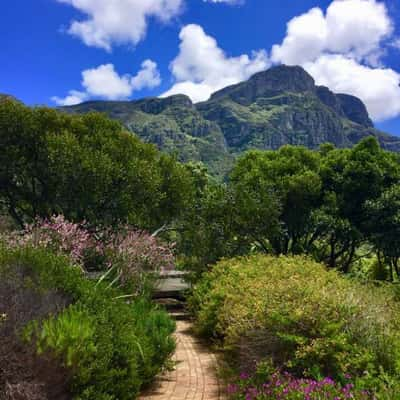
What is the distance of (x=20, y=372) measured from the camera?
3785 mm

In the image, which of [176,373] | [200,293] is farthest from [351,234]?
[176,373]

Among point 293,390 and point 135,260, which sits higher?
point 135,260

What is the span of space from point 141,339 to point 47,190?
973cm

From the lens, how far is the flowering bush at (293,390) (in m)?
3.73

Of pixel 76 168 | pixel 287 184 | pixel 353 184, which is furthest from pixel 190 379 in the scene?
pixel 353 184

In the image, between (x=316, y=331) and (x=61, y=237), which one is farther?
(x=61, y=237)

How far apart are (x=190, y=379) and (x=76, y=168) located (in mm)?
8118

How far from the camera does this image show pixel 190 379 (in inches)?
264

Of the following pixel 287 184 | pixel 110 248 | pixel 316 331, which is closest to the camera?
pixel 316 331

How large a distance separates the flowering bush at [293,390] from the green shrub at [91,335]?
1.39 meters

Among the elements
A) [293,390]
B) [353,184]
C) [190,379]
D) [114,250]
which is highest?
[353,184]

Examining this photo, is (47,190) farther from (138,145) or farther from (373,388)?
(373,388)

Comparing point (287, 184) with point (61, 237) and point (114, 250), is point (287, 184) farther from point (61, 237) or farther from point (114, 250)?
point (61, 237)

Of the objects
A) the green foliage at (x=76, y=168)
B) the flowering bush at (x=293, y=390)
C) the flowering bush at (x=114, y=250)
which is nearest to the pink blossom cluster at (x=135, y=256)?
the flowering bush at (x=114, y=250)
